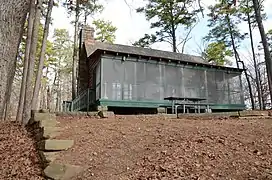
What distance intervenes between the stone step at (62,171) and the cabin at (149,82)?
21.7 ft

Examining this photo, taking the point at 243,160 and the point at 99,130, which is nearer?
the point at 243,160

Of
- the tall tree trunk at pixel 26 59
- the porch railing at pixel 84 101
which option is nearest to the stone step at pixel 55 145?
the tall tree trunk at pixel 26 59

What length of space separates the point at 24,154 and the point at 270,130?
14.9ft

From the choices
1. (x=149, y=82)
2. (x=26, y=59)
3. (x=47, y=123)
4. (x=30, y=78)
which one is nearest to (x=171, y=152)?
(x=47, y=123)

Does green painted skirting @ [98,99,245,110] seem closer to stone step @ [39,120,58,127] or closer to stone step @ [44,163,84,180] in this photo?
stone step @ [39,120,58,127]

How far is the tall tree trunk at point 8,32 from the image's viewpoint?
4.33m

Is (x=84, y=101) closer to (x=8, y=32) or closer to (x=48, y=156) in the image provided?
(x=8, y=32)

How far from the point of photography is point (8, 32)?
4398 mm

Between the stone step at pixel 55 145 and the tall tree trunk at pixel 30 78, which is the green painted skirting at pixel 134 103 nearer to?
the tall tree trunk at pixel 30 78

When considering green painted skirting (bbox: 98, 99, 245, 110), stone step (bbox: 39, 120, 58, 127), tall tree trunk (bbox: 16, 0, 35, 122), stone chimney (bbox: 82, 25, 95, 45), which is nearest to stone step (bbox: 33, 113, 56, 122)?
stone step (bbox: 39, 120, 58, 127)

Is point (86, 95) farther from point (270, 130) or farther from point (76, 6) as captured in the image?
point (270, 130)

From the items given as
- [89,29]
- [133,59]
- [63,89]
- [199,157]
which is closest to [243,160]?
[199,157]

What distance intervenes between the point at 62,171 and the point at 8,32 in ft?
9.01

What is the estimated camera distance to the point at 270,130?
4500 millimetres
